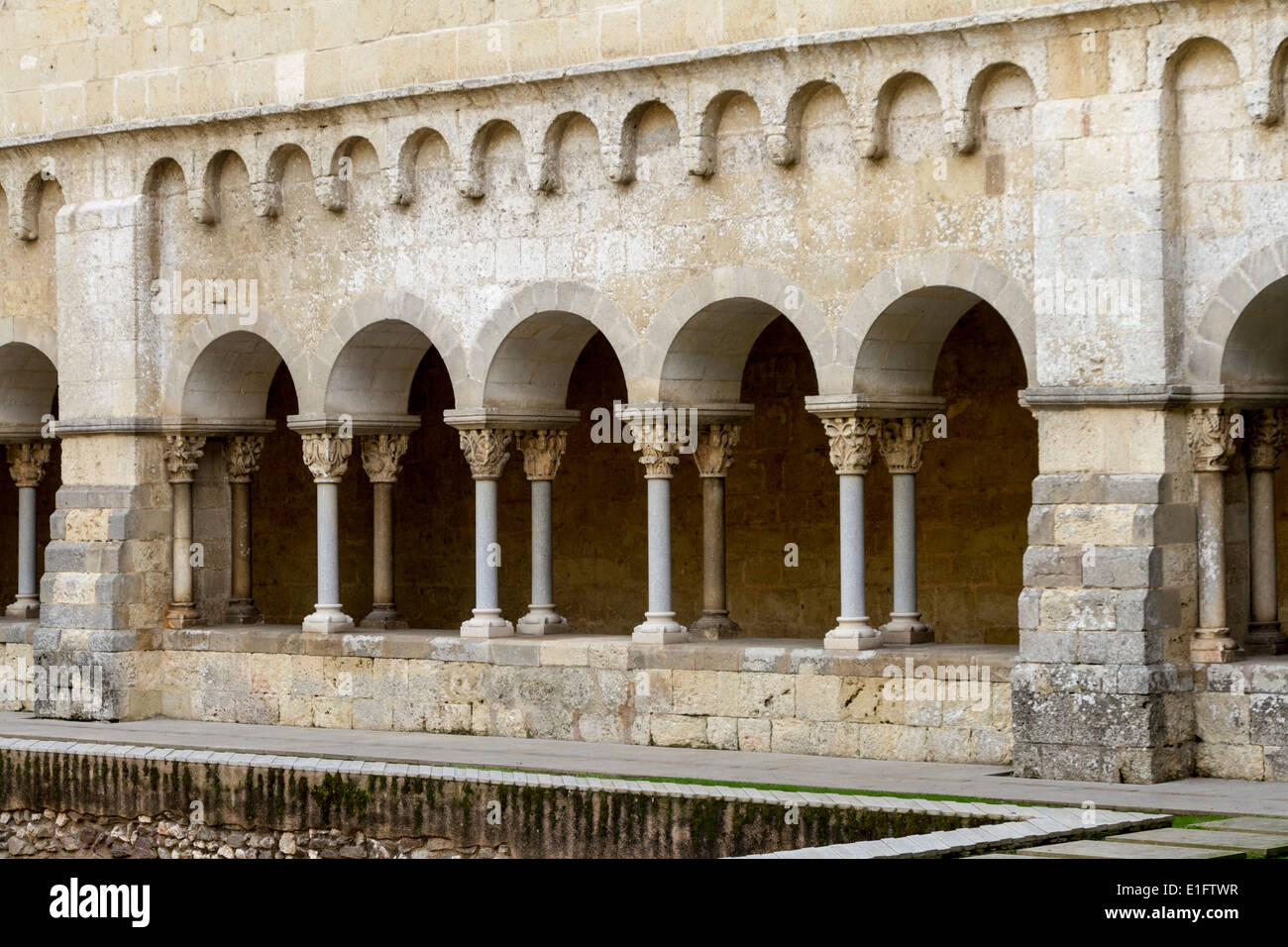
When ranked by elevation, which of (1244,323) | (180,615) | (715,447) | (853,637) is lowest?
(853,637)

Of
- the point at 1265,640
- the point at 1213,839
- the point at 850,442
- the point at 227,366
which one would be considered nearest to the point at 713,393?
the point at 850,442

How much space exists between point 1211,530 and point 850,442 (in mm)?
2351

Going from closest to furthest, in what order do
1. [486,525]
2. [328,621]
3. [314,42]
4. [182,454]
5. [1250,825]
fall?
[1250,825]
[486,525]
[314,42]
[328,621]
[182,454]

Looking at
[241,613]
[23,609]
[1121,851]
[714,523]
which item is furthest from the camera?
[23,609]

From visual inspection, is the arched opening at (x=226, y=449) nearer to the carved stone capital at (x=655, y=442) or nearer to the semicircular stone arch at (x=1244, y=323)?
the carved stone capital at (x=655, y=442)

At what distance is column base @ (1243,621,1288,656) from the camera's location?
539 inches

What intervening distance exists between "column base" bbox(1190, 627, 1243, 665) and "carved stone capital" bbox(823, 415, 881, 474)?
2.41 metres

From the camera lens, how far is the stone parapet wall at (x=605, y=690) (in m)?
14.1

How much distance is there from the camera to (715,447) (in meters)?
15.9

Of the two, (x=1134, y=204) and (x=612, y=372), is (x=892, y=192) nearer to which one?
(x=1134, y=204)

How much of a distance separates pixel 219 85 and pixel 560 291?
3.20 metres

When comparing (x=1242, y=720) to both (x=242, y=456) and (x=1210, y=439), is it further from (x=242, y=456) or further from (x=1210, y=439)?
(x=242, y=456)

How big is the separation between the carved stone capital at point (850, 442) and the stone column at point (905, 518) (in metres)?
0.31

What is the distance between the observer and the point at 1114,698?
1295cm
